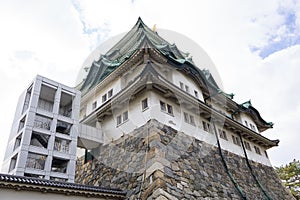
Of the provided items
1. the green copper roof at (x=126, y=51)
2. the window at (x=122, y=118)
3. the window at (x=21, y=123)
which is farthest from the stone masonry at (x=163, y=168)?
the green copper roof at (x=126, y=51)

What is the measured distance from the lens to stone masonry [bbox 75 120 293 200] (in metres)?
7.46

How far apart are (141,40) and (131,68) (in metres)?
2.53

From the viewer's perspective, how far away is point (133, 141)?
9070 millimetres

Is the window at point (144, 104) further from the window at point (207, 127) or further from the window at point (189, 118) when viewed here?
the window at point (207, 127)

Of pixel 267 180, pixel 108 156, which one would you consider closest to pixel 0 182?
pixel 108 156

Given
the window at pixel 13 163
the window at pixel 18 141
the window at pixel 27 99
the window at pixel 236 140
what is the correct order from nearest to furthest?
the window at pixel 13 163, the window at pixel 18 141, the window at pixel 27 99, the window at pixel 236 140

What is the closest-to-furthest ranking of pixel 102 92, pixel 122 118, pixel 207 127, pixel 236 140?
pixel 122 118 < pixel 207 127 < pixel 102 92 < pixel 236 140

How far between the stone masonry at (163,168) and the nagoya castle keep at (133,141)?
1.4 inches

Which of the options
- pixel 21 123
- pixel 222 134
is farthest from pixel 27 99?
pixel 222 134

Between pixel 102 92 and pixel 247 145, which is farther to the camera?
pixel 247 145

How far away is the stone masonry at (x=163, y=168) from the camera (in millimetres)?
7457

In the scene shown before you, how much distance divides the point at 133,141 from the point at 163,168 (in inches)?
80.0

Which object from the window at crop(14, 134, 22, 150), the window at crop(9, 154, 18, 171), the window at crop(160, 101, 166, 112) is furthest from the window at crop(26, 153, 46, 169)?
the window at crop(160, 101, 166, 112)

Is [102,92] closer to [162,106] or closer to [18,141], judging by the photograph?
[162,106]
